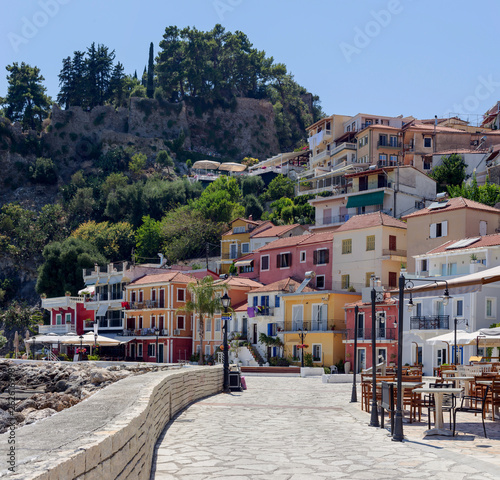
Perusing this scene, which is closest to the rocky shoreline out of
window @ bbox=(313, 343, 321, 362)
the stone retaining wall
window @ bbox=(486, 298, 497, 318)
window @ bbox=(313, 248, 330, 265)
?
the stone retaining wall

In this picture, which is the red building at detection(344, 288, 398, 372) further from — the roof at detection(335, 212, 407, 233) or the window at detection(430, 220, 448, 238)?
the window at detection(430, 220, 448, 238)

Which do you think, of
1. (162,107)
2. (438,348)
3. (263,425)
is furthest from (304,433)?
(162,107)

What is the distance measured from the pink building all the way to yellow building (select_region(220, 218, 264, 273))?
6.48m

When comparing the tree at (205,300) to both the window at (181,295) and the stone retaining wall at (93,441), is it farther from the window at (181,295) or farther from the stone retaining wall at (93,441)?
the stone retaining wall at (93,441)

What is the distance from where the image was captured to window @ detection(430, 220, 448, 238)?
47.7 metres

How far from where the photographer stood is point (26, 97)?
107 metres

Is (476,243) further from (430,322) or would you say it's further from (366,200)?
(366,200)

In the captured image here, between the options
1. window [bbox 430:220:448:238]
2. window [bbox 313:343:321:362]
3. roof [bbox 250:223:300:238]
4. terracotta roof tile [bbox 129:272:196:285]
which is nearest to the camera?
window [bbox 313:343:321:362]

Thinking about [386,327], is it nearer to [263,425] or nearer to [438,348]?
[438,348]

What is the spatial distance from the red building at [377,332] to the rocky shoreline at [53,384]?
1462cm

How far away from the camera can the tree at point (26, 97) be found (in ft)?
346

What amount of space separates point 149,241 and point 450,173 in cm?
3471

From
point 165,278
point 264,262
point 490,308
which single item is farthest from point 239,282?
point 490,308

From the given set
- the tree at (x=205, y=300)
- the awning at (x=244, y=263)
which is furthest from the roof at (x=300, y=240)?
the tree at (x=205, y=300)
